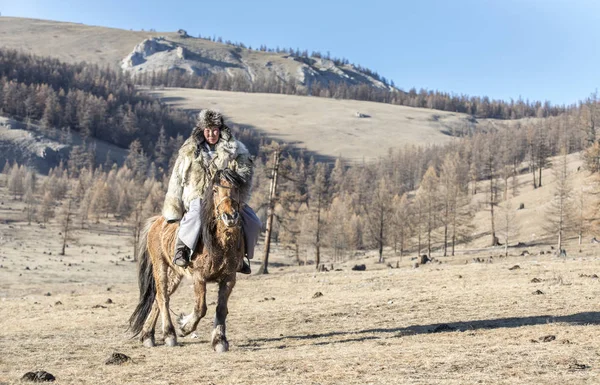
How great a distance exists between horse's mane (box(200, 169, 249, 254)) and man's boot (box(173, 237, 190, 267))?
556mm

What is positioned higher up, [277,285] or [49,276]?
[277,285]

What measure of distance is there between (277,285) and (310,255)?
3614 inches

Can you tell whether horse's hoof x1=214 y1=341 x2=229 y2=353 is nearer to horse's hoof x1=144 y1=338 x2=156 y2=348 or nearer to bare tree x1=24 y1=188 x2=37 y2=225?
horse's hoof x1=144 y1=338 x2=156 y2=348

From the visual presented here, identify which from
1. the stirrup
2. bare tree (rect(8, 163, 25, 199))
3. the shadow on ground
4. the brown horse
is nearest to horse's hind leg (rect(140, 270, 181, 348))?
the brown horse

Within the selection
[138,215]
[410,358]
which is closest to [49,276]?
[138,215]

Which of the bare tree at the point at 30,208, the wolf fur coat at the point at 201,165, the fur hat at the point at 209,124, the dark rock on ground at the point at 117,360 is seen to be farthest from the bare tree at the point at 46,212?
the dark rock on ground at the point at 117,360

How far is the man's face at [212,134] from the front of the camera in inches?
512

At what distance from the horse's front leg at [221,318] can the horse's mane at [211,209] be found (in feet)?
2.85

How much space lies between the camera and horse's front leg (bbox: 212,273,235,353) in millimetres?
11703

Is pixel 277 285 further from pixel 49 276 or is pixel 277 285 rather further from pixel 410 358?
pixel 49 276

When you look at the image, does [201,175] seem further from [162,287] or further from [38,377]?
[38,377]

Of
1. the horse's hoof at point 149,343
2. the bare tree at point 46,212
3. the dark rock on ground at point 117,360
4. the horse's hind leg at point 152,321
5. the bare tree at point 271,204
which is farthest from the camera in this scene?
the bare tree at point 46,212

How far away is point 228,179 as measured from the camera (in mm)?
11414

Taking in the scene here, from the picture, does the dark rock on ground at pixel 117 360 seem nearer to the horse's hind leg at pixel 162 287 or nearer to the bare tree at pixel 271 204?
the horse's hind leg at pixel 162 287
